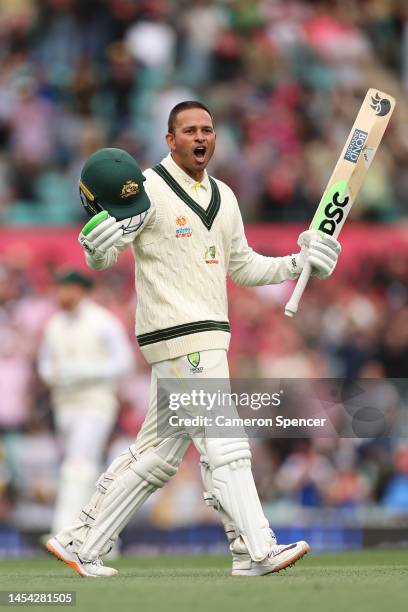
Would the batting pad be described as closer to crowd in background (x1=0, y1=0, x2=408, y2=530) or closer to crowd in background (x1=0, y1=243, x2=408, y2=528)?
crowd in background (x1=0, y1=243, x2=408, y2=528)

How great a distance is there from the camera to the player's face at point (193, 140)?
7672 millimetres

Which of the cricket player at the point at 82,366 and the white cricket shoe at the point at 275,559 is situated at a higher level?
the cricket player at the point at 82,366

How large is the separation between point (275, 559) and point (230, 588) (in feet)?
2.04

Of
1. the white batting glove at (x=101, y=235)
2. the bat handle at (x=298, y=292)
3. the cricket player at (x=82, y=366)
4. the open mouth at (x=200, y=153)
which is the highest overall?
the open mouth at (x=200, y=153)

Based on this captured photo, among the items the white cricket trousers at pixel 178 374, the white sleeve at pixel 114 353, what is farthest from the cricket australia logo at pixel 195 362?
the white sleeve at pixel 114 353

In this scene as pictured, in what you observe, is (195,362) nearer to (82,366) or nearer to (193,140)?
(193,140)

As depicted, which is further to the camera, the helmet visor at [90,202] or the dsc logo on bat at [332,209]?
the dsc logo on bat at [332,209]

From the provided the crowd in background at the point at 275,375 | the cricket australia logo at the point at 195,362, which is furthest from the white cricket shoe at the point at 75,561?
the crowd in background at the point at 275,375

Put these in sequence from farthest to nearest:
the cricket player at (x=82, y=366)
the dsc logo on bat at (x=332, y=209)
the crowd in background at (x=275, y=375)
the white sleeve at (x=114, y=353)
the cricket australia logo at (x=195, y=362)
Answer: the crowd in background at (x=275, y=375) < the white sleeve at (x=114, y=353) < the cricket player at (x=82, y=366) < the dsc logo on bat at (x=332, y=209) < the cricket australia logo at (x=195, y=362)

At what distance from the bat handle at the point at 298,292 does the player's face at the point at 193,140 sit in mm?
702

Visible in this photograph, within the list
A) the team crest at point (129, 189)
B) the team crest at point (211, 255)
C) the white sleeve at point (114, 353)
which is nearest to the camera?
the team crest at point (129, 189)

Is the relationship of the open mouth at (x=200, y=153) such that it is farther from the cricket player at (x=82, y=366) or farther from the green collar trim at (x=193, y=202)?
the cricket player at (x=82, y=366)

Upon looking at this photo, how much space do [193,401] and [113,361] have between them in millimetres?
4061

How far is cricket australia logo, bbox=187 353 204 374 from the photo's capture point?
7.49 m
